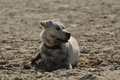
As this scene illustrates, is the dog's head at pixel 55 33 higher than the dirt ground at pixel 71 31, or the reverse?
the dog's head at pixel 55 33

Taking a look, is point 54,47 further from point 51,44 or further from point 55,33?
point 55,33

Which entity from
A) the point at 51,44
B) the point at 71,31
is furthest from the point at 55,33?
the point at 71,31

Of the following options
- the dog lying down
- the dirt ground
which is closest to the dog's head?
the dog lying down

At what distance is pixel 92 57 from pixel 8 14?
7331 millimetres

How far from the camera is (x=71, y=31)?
1183cm

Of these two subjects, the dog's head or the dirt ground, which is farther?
the dog's head

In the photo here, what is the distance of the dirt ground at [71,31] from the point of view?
6.89m

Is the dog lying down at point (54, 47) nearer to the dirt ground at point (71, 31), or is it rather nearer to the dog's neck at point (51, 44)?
the dog's neck at point (51, 44)

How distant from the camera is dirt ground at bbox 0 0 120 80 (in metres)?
6.89

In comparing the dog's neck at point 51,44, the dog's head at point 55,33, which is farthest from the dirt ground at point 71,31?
the dog's head at point 55,33

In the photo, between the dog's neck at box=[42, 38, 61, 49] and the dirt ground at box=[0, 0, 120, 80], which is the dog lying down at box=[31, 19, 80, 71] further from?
the dirt ground at box=[0, 0, 120, 80]

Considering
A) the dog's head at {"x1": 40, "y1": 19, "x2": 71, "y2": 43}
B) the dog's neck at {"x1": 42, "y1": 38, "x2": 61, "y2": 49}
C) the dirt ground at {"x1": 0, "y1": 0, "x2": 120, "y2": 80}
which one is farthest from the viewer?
the dog's neck at {"x1": 42, "y1": 38, "x2": 61, "y2": 49}

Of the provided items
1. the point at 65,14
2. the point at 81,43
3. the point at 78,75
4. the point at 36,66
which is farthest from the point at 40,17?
the point at 78,75

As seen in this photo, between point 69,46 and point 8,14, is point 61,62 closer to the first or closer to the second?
point 69,46
